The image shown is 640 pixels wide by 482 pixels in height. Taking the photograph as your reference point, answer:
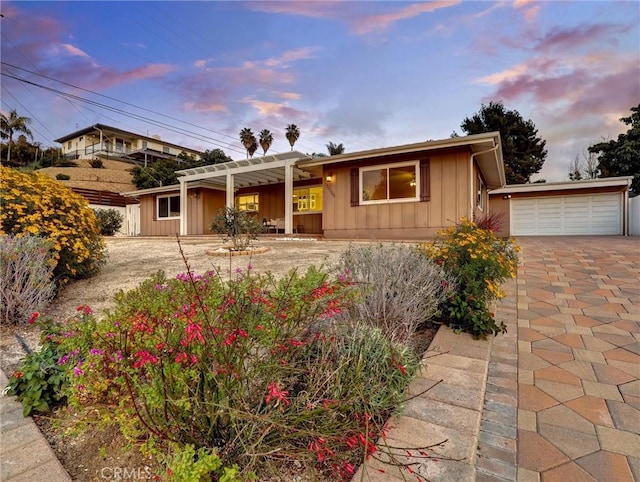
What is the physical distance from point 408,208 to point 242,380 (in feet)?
27.7

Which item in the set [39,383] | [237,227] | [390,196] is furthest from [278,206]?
[39,383]

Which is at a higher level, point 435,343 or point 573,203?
point 573,203

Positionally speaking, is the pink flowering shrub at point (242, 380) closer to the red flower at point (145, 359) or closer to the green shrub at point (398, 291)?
the red flower at point (145, 359)

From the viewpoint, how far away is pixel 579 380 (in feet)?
6.70

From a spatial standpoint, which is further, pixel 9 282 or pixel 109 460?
pixel 9 282

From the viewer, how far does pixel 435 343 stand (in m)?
2.42

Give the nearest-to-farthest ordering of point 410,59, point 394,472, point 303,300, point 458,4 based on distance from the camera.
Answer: point 394,472, point 303,300, point 458,4, point 410,59

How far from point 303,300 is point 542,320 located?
271 centimetres

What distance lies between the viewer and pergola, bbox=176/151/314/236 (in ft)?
36.2

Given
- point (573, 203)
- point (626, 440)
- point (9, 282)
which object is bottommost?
point (626, 440)

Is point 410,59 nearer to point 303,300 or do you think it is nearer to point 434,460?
point 303,300

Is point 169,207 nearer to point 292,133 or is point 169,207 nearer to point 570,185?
point 570,185

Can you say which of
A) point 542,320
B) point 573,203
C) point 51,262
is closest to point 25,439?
point 51,262

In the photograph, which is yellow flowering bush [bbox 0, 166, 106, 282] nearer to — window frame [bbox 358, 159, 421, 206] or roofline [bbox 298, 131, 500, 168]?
roofline [bbox 298, 131, 500, 168]
